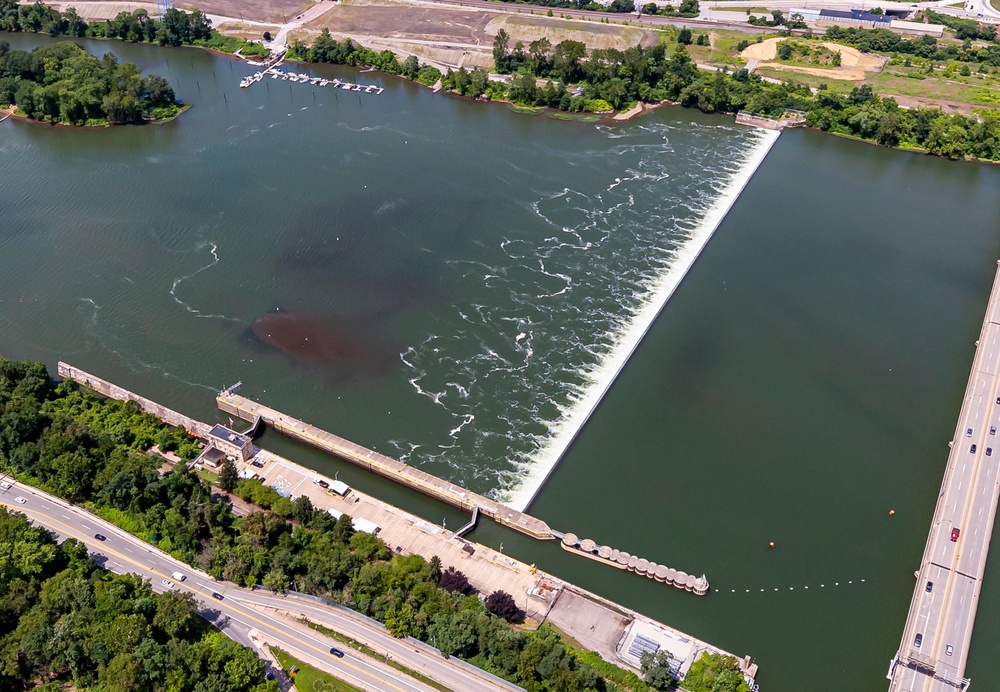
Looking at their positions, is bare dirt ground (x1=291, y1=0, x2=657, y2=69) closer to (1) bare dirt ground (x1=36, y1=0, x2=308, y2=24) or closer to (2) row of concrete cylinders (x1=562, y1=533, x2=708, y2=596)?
(1) bare dirt ground (x1=36, y1=0, x2=308, y2=24)

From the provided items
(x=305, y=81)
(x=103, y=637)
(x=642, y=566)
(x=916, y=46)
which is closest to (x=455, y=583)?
(x=642, y=566)

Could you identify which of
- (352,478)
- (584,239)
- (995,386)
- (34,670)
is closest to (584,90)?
(584,239)

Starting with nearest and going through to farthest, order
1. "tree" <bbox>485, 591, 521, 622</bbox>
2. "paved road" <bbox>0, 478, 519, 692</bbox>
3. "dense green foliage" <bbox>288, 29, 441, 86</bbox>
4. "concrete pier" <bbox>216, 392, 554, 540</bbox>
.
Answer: "paved road" <bbox>0, 478, 519, 692</bbox> < "tree" <bbox>485, 591, 521, 622</bbox> < "concrete pier" <bbox>216, 392, 554, 540</bbox> < "dense green foliage" <bbox>288, 29, 441, 86</bbox>

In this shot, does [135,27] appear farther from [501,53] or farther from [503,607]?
[503,607]

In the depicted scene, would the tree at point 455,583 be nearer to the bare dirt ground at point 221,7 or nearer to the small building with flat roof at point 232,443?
the small building with flat roof at point 232,443

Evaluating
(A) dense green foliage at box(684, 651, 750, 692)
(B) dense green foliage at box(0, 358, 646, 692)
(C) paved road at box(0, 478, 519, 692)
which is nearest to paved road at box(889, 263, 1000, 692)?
(A) dense green foliage at box(684, 651, 750, 692)

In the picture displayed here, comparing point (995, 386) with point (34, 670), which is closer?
point (34, 670)

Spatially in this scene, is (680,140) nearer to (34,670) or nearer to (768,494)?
(768,494)
